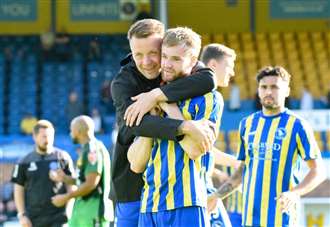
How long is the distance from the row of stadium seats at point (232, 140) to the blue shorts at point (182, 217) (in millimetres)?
10769

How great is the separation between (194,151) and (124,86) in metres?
0.48

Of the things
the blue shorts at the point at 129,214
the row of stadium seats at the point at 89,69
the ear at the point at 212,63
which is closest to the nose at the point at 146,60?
the blue shorts at the point at 129,214

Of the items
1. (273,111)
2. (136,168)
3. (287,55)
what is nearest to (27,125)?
(287,55)

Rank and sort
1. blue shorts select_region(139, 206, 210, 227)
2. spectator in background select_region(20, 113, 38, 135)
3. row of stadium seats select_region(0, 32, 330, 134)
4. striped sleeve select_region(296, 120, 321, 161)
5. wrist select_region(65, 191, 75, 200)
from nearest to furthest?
blue shorts select_region(139, 206, 210, 227), striped sleeve select_region(296, 120, 321, 161), wrist select_region(65, 191, 75, 200), spectator in background select_region(20, 113, 38, 135), row of stadium seats select_region(0, 32, 330, 134)

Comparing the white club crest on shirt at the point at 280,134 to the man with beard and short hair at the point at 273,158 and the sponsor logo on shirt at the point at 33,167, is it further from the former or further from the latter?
the sponsor logo on shirt at the point at 33,167

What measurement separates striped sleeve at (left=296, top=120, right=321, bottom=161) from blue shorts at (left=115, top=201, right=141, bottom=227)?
1.98 meters

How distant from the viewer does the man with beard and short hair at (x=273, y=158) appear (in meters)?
6.16

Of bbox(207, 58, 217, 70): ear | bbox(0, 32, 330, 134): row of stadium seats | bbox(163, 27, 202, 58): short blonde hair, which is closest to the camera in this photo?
bbox(163, 27, 202, 58): short blonde hair

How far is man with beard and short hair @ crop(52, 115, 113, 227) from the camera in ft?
27.5

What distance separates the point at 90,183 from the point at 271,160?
251 centimetres

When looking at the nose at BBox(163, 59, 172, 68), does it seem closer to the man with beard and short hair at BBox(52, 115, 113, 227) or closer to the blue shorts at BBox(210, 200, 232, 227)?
the blue shorts at BBox(210, 200, 232, 227)

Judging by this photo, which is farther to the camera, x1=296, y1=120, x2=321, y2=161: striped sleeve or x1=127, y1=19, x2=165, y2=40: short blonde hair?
x1=296, y1=120, x2=321, y2=161: striped sleeve

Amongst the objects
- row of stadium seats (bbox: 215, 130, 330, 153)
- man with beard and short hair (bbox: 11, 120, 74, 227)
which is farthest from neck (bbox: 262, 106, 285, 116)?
row of stadium seats (bbox: 215, 130, 330, 153)

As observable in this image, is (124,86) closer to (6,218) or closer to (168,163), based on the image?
(168,163)
